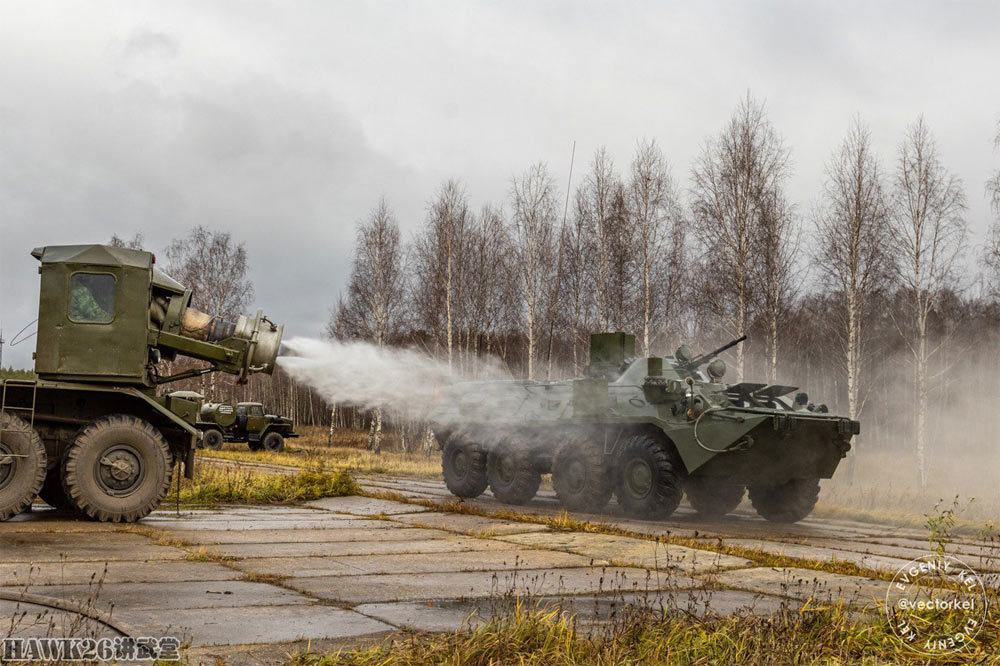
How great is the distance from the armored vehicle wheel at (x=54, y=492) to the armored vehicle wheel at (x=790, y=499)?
29.7 feet

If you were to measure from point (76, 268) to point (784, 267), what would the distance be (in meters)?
18.0

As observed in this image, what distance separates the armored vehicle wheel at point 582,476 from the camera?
46.2 feet

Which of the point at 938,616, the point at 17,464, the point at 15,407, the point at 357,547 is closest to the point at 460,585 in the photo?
the point at 357,547

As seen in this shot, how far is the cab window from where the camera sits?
10.3 m

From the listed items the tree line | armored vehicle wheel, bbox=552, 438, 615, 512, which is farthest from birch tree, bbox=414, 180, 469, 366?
armored vehicle wheel, bbox=552, 438, 615, 512

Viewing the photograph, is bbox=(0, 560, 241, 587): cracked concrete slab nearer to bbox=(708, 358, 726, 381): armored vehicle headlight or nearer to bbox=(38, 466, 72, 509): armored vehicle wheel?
bbox=(38, 466, 72, 509): armored vehicle wheel

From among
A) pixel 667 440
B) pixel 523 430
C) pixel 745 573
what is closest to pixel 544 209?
pixel 523 430

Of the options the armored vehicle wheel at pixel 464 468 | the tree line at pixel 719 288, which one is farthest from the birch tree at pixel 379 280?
the armored vehicle wheel at pixel 464 468

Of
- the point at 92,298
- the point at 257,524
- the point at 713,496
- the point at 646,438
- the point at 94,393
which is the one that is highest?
the point at 92,298

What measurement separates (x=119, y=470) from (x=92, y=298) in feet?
5.94

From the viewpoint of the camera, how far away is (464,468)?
16.5 m

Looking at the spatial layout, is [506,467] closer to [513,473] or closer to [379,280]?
[513,473]

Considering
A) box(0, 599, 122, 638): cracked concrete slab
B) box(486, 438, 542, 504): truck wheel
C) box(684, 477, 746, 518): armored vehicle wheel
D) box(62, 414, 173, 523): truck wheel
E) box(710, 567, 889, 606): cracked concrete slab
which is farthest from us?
box(486, 438, 542, 504): truck wheel

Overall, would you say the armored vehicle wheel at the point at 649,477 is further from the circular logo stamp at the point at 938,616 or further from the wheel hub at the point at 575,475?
the circular logo stamp at the point at 938,616
